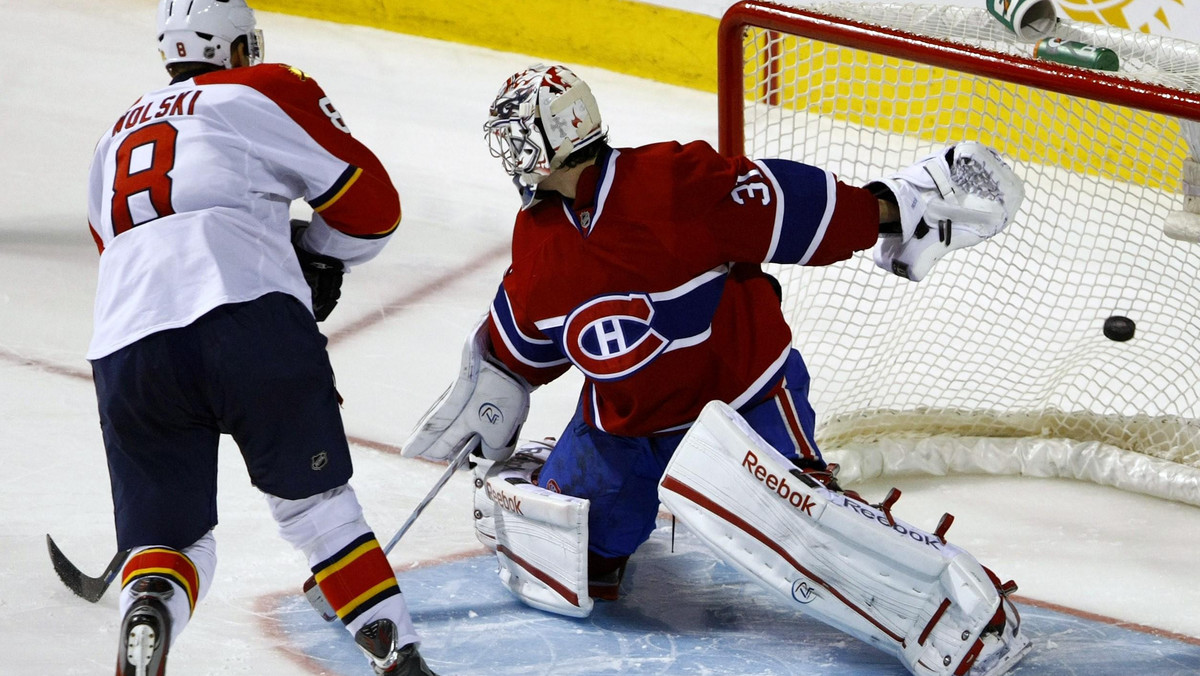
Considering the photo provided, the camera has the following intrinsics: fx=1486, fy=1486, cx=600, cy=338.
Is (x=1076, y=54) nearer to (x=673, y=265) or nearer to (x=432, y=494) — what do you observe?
(x=673, y=265)

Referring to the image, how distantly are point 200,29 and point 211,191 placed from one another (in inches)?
13.2

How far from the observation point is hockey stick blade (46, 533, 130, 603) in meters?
2.52

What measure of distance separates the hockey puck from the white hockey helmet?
5.98 ft

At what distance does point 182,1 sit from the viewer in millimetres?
2293

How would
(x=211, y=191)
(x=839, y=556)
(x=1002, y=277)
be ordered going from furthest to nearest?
1. (x=1002, y=277)
2. (x=839, y=556)
3. (x=211, y=191)

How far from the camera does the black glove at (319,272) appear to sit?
95.8 inches

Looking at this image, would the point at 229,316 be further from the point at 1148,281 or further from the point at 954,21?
the point at 1148,281

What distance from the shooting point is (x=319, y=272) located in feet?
8.05

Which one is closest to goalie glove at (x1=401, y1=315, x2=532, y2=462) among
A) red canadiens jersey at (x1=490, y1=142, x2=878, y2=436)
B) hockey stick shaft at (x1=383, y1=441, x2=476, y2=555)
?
hockey stick shaft at (x1=383, y1=441, x2=476, y2=555)

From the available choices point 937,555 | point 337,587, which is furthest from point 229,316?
point 937,555

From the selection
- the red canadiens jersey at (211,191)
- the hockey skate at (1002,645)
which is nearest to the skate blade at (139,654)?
the red canadiens jersey at (211,191)

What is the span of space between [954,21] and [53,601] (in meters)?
1.96

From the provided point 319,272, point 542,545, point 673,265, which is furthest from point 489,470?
point 673,265

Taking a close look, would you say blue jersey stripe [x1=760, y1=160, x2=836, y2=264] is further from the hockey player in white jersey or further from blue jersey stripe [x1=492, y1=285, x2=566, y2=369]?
the hockey player in white jersey
